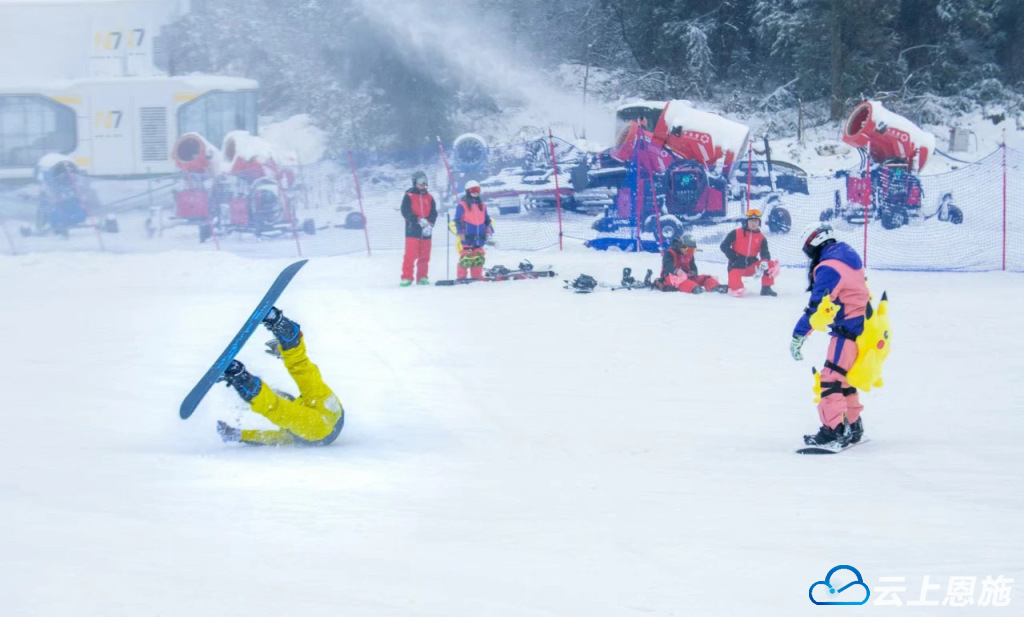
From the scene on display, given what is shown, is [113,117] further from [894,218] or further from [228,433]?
[228,433]

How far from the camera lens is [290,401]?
6.27 m

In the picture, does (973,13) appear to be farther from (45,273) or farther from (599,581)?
(599,581)

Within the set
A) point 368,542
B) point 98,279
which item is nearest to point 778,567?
point 368,542

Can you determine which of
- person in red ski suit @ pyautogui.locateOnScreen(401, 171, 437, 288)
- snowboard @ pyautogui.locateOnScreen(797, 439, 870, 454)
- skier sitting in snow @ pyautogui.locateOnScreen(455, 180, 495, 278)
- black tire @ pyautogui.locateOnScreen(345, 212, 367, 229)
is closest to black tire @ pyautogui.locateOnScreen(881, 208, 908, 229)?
skier sitting in snow @ pyautogui.locateOnScreen(455, 180, 495, 278)

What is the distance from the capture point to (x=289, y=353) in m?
6.18

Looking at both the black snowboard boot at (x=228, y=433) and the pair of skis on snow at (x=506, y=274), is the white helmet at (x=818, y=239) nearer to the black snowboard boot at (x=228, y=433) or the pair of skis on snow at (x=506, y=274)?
the black snowboard boot at (x=228, y=433)

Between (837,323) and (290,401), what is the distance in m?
3.11

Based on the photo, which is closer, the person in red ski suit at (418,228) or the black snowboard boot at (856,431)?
the black snowboard boot at (856,431)

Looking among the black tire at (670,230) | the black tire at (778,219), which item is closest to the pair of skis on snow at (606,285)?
the black tire at (670,230)

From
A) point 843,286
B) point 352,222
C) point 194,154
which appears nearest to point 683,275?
point 843,286

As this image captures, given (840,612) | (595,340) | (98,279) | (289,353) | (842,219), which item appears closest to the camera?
(840,612)

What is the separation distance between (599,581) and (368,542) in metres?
0.99

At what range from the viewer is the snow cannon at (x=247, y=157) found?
21.6 m

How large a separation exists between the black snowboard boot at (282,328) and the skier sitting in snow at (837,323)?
279cm
